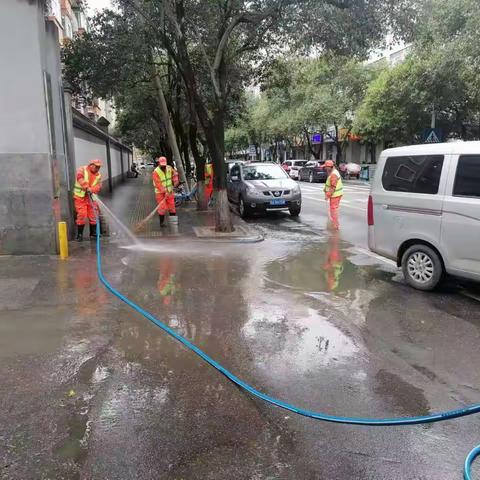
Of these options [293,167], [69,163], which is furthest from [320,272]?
[293,167]

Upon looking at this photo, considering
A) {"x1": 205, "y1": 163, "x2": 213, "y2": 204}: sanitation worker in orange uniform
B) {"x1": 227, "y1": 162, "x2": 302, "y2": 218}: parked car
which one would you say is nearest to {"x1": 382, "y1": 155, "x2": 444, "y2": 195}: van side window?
{"x1": 227, "y1": 162, "x2": 302, "y2": 218}: parked car

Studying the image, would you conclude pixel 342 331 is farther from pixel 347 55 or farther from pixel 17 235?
pixel 347 55

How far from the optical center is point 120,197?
71.6ft

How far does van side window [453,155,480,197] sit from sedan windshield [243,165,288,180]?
9566 mm

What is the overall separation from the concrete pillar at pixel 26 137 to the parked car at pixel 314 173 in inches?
1033

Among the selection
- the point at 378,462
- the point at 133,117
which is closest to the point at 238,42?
the point at 378,462

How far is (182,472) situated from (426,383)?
2.22m

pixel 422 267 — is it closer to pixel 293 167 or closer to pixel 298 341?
pixel 298 341

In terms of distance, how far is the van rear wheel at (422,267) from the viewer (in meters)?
6.55

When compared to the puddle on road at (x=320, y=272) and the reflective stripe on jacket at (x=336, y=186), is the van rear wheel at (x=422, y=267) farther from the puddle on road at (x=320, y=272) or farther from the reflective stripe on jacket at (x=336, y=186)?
the reflective stripe on jacket at (x=336, y=186)

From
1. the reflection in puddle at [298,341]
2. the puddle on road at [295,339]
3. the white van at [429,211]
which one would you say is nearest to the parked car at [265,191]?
the white van at [429,211]

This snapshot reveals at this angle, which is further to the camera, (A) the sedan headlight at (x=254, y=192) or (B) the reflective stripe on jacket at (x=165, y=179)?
(A) the sedan headlight at (x=254, y=192)

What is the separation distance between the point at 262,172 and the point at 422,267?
9.57 metres

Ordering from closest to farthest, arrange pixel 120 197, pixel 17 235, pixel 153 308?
1. pixel 153 308
2. pixel 17 235
3. pixel 120 197
